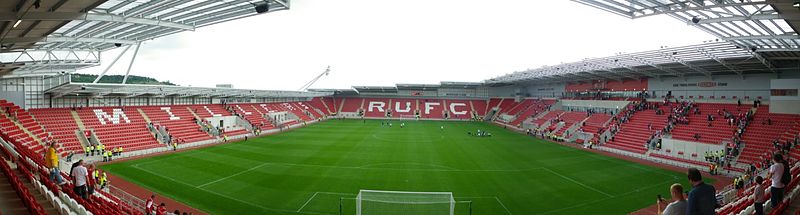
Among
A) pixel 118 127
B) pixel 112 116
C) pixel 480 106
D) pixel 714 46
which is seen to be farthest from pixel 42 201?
pixel 480 106

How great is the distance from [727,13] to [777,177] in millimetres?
9276

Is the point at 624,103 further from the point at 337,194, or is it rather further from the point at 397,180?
the point at 337,194

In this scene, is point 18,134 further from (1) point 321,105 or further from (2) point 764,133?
(2) point 764,133

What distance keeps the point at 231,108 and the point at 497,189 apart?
3756 centimetres

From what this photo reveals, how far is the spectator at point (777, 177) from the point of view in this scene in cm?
755

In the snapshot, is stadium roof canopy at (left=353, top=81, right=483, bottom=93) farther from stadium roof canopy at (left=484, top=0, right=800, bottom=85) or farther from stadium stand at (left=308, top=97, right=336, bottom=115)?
stadium roof canopy at (left=484, top=0, right=800, bottom=85)

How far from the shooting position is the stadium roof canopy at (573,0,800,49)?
1185 centimetres

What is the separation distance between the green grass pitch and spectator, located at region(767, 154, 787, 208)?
21.2 feet

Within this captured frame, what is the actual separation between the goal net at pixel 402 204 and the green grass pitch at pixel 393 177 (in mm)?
820

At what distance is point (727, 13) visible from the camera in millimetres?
14094

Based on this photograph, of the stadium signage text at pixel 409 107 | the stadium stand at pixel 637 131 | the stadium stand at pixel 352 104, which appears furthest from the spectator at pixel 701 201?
the stadium stand at pixel 352 104


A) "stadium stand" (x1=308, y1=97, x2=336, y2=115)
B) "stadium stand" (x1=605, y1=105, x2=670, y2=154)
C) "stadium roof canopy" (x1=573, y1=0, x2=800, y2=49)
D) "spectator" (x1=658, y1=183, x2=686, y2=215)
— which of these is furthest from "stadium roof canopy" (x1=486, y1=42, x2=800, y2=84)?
"stadium stand" (x1=308, y1=97, x2=336, y2=115)

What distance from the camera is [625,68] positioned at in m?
35.1

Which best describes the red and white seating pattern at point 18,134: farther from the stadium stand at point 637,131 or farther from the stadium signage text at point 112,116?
the stadium stand at point 637,131
